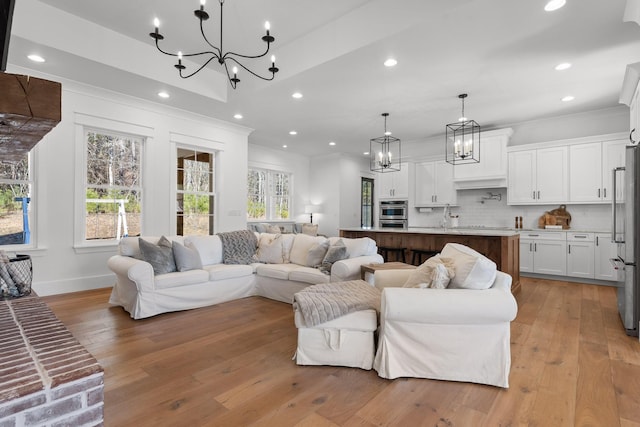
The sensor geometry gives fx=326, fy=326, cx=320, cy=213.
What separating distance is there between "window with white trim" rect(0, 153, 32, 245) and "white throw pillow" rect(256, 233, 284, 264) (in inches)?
117

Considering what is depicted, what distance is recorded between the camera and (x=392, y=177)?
7.93 metres

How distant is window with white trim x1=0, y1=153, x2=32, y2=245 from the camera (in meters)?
4.10

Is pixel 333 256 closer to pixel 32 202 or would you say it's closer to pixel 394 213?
pixel 32 202

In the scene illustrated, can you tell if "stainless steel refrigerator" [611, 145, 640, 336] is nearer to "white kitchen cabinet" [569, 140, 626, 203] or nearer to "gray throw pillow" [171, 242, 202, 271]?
"white kitchen cabinet" [569, 140, 626, 203]

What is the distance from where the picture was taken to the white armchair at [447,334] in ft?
6.89

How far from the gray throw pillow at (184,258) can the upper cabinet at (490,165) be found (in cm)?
531

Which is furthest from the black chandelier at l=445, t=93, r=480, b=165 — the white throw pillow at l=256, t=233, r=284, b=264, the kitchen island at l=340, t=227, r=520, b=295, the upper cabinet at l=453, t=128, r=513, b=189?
the white throw pillow at l=256, t=233, r=284, b=264

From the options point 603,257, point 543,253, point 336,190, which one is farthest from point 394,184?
point 603,257

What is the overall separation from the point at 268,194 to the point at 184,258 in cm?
473

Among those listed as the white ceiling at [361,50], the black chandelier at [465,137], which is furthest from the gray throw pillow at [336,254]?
the black chandelier at [465,137]

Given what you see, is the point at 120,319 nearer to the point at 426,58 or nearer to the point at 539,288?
the point at 426,58

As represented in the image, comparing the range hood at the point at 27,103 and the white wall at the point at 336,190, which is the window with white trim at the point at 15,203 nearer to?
the range hood at the point at 27,103

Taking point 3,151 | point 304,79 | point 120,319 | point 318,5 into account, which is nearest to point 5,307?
point 3,151

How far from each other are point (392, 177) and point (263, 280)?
4727mm
